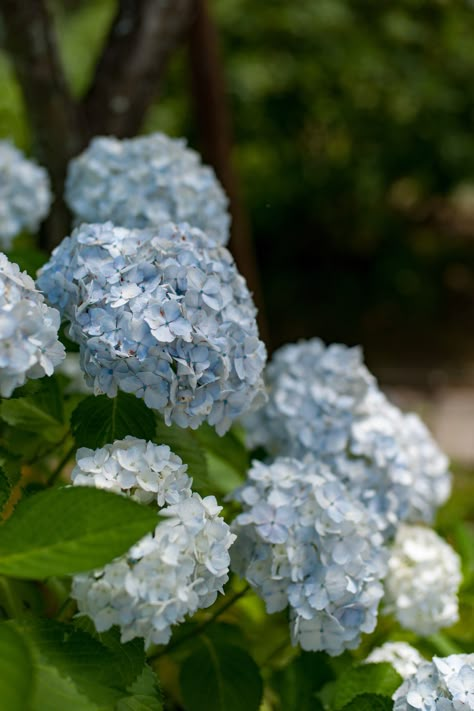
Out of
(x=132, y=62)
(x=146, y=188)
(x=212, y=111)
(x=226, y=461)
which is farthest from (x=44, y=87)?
(x=212, y=111)

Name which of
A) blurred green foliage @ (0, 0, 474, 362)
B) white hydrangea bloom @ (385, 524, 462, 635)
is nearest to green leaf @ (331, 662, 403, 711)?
white hydrangea bloom @ (385, 524, 462, 635)

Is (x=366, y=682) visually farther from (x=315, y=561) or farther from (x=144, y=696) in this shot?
(x=144, y=696)

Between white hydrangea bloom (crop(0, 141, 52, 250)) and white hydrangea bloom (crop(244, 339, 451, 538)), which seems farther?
white hydrangea bloom (crop(0, 141, 52, 250))

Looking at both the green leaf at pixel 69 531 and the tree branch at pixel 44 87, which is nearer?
the green leaf at pixel 69 531

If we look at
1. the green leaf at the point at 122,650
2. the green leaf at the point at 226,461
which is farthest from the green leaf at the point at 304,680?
the green leaf at the point at 122,650

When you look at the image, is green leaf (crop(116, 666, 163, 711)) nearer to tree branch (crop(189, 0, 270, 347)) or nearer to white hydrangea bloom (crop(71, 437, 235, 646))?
white hydrangea bloom (crop(71, 437, 235, 646))

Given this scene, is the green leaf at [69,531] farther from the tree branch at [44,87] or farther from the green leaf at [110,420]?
the tree branch at [44,87]
